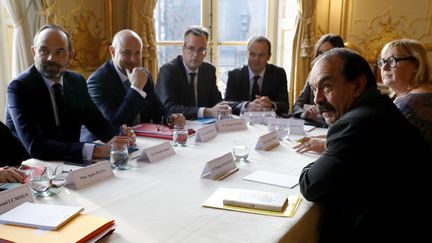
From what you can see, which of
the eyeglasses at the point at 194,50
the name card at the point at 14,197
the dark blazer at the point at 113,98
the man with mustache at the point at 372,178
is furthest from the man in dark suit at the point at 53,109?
the eyeglasses at the point at 194,50

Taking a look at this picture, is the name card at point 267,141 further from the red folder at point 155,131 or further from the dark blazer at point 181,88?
the dark blazer at point 181,88

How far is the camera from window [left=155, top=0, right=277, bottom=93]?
506cm

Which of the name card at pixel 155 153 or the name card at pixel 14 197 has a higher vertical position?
the name card at pixel 14 197

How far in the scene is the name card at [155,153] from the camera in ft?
6.29

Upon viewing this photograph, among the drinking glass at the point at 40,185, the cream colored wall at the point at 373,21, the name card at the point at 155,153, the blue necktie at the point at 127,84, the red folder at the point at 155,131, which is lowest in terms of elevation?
the red folder at the point at 155,131

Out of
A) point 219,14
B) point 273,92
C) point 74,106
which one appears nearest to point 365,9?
point 219,14

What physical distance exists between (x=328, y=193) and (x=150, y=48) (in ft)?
11.0

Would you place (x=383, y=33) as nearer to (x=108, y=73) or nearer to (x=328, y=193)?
(x=108, y=73)

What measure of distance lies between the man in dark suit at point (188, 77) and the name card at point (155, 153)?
1.16m

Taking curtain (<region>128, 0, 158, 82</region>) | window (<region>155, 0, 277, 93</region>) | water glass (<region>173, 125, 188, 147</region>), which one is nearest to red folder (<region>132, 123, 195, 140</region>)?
water glass (<region>173, 125, 188, 147</region>)

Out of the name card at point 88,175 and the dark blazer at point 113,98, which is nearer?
the name card at point 88,175

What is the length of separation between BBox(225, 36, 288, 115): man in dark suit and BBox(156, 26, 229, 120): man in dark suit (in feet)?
0.90

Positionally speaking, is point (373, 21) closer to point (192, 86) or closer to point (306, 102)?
point (306, 102)

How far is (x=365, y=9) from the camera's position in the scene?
5145 millimetres
